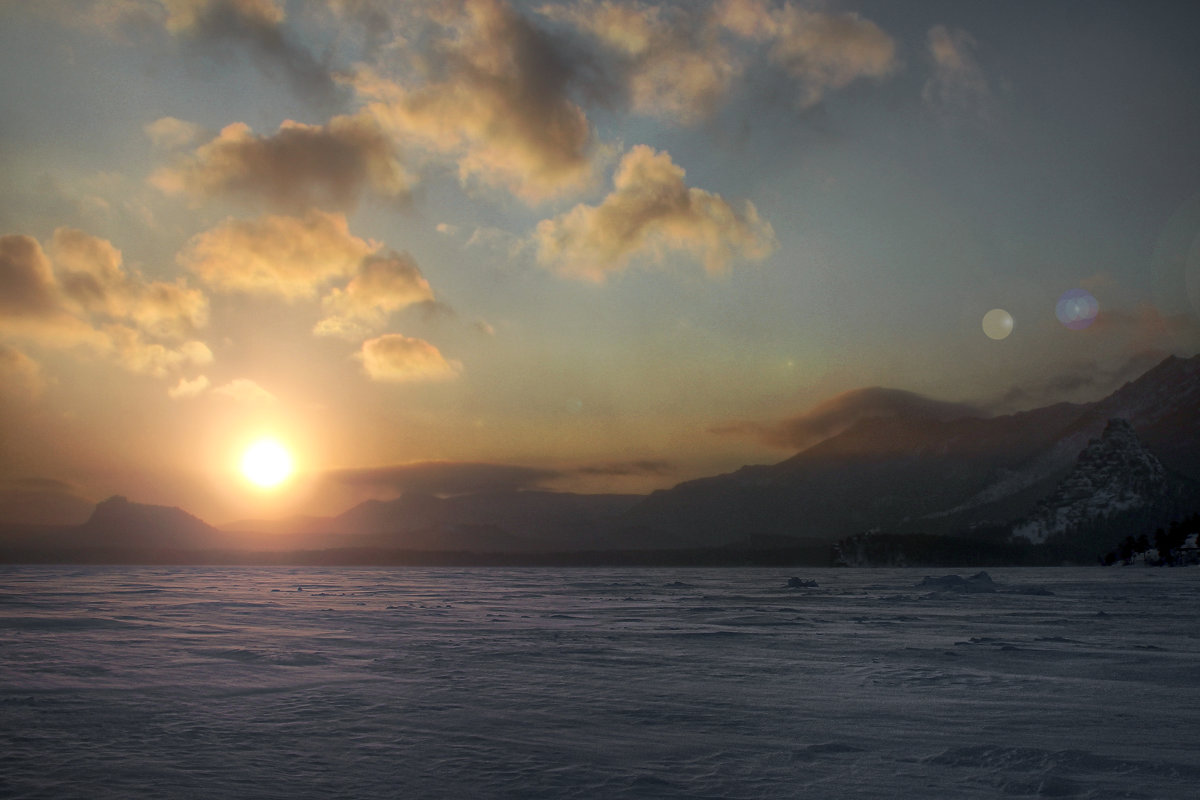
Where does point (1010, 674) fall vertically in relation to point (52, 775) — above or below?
below

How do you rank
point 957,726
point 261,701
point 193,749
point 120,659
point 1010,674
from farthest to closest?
point 120,659
point 1010,674
point 261,701
point 957,726
point 193,749

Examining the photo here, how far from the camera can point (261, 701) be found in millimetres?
14898

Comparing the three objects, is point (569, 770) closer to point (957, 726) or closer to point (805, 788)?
point (805, 788)

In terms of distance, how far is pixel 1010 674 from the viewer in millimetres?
18891

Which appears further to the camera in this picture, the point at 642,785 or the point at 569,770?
the point at 569,770

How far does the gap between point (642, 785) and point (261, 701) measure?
8977 mm

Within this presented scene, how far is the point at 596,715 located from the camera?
13.8 metres

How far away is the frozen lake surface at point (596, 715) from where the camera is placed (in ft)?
31.0

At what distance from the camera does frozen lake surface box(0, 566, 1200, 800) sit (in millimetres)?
9438

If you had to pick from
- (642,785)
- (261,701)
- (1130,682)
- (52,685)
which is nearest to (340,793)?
(642,785)

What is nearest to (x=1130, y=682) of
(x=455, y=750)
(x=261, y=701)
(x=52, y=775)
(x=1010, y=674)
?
(x=1010, y=674)

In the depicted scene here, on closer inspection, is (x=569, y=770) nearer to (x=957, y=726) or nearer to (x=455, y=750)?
(x=455, y=750)

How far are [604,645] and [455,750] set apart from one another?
50.3ft

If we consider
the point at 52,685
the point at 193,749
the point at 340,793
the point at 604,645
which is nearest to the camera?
the point at 340,793
